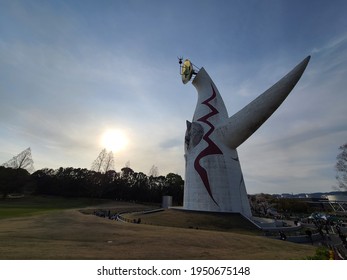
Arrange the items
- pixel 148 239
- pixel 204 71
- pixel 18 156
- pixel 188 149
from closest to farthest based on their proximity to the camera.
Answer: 1. pixel 148 239
2. pixel 188 149
3. pixel 204 71
4. pixel 18 156

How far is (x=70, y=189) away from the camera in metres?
75.3

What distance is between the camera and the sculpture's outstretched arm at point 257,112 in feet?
90.0

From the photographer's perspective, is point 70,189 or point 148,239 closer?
point 148,239

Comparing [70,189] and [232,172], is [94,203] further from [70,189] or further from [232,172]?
[232,172]

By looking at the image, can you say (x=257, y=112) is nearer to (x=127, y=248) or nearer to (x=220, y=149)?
(x=220, y=149)

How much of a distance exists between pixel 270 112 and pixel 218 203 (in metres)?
14.7

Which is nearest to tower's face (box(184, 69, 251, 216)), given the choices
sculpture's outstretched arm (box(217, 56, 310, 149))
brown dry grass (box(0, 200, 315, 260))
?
sculpture's outstretched arm (box(217, 56, 310, 149))

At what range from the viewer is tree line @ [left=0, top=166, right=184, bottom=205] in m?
72.4

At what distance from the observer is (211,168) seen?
33.7 metres

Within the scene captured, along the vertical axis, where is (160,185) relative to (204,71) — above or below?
below

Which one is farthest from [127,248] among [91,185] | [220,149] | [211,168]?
[91,185]

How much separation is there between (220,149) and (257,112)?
26.4 ft

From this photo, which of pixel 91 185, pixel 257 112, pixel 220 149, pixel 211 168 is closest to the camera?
pixel 257 112
